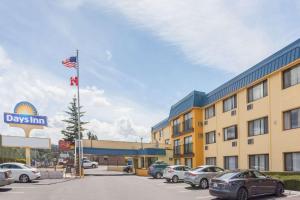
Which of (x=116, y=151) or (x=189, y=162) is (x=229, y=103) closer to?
(x=189, y=162)

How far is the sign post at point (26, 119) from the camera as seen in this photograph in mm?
37062

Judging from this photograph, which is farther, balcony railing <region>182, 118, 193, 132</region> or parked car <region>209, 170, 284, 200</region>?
balcony railing <region>182, 118, 193, 132</region>

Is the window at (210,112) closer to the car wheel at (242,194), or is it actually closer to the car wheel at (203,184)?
the car wheel at (203,184)

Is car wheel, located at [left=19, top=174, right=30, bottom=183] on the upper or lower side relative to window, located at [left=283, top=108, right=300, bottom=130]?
lower

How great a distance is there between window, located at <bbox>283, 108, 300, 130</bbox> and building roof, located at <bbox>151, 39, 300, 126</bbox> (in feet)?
9.47

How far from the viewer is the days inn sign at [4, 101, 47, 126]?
3716 cm

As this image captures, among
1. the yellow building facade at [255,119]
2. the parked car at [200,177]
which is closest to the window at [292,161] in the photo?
the yellow building facade at [255,119]

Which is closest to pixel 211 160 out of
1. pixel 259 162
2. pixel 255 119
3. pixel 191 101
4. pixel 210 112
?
pixel 210 112

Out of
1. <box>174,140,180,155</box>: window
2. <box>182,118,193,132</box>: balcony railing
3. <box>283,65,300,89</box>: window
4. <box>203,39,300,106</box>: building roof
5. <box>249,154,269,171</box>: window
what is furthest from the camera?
<box>174,140,180,155</box>: window

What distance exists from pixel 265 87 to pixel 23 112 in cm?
2228

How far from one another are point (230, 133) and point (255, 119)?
518 centimetres

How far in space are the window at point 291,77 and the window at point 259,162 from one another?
5341 mm

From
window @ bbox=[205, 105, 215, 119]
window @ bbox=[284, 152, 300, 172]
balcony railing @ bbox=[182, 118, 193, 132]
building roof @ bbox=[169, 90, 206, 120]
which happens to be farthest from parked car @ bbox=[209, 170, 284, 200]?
balcony railing @ bbox=[182, 118, 193, 132]

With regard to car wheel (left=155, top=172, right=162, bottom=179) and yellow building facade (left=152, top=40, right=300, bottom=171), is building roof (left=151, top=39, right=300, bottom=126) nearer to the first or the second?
yellow building facade (left=152, top=40, right=300, bottom=171)
